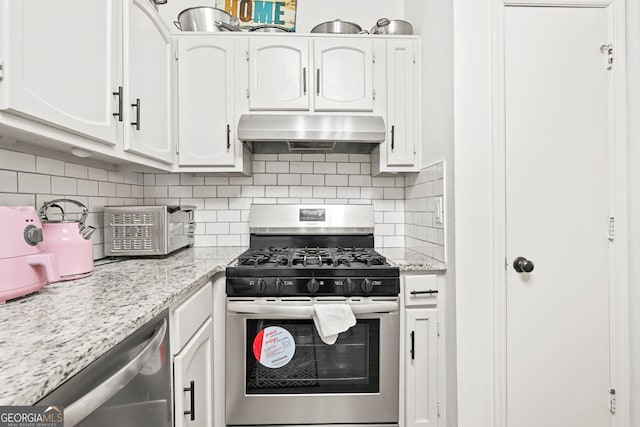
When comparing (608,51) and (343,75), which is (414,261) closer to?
(343,75)

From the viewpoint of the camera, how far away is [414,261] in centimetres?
180

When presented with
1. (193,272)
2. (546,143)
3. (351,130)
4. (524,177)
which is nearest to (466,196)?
(524,177)

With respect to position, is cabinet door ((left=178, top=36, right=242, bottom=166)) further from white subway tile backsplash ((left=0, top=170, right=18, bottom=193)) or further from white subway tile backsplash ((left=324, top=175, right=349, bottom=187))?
white subway tile backsplash ((left=0, top=170, right=18, bottom=193))

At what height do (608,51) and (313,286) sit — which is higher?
(608,51)

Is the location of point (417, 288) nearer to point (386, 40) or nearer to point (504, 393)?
point (504, 393)

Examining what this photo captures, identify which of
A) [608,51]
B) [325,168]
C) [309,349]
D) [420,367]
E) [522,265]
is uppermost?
[608,51]

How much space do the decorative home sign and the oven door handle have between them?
1908mm

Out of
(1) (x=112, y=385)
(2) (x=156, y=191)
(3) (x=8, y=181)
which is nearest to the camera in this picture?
(1) (x=112, y=385)

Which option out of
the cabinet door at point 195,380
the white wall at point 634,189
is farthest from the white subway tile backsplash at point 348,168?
the white wall at point 634,189

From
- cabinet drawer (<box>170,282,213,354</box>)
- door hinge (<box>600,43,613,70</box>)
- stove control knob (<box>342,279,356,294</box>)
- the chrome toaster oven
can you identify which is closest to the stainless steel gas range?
stove control knob (<box>342,279,356,294</box>)

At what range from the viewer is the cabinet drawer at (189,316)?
115 centimetres

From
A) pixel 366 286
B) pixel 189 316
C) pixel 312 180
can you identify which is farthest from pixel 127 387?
pixel 312 180

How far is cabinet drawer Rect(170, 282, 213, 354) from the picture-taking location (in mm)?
1149

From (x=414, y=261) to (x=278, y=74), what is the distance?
1.35m
